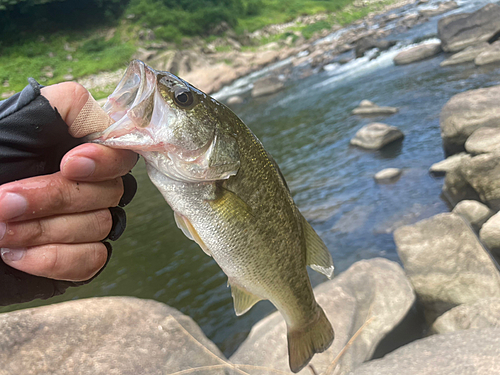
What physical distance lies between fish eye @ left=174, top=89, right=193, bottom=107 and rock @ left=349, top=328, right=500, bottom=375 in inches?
112

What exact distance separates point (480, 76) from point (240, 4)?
151ft

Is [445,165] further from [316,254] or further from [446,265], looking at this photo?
[316,254]

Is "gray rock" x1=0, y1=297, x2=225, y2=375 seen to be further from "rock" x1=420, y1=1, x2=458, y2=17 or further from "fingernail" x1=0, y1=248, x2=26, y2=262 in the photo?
"rock" x1=420, y1=1, x2=458, y2=17

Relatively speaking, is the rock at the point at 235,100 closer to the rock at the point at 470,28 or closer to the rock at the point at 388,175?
the rock at the point at 470,28

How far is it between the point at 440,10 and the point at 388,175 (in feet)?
82.5

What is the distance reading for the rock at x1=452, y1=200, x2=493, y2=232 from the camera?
5.73 metres

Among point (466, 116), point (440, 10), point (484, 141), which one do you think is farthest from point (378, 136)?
point (440, 10)

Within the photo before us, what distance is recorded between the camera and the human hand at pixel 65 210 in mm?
1483

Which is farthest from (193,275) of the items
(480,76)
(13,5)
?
(13,5)

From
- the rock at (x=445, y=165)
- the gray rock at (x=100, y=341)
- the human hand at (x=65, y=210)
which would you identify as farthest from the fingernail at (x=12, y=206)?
the rock at (x=445, y=165)

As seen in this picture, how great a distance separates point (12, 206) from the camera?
143cm

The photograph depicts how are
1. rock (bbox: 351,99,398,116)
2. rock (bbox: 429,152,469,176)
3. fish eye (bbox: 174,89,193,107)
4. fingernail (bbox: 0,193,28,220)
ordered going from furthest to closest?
rock (bbox: 351,99,398,116) → rock (bbox: 429,152,469,176) → fish eye (bbox: 174,89,193,107) → fingernail (bbox: 0,193,28,220)

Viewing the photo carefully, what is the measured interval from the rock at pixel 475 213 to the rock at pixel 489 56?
958 centimetres

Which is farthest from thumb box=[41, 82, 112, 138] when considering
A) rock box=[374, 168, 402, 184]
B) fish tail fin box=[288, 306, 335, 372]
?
rock box=[374, 168, 402, 184]
